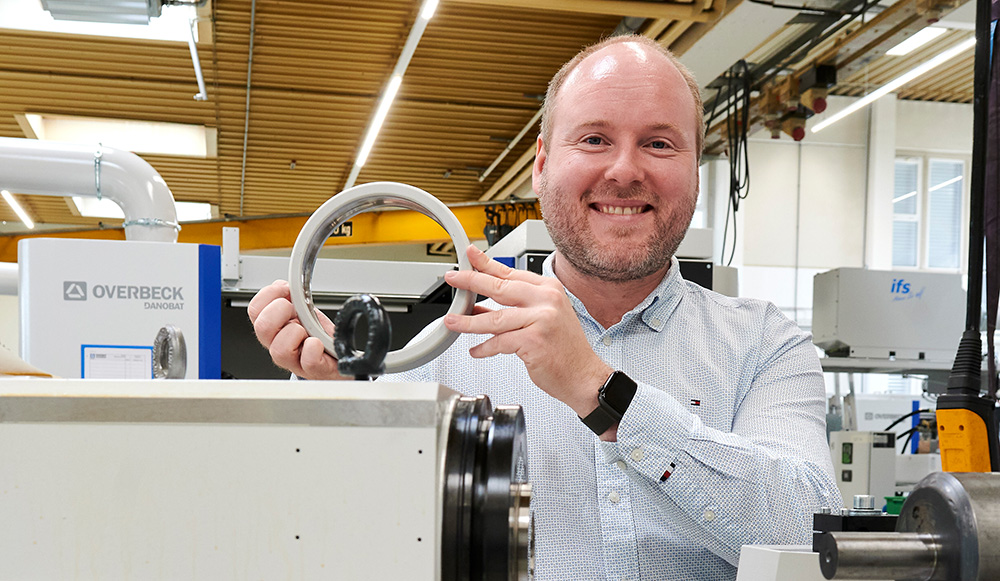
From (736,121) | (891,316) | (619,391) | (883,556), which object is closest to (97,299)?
(619,391)

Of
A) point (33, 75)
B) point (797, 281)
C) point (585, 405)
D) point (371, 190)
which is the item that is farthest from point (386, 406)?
point (797, 281)

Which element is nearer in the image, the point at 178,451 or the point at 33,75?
the point at 178,451

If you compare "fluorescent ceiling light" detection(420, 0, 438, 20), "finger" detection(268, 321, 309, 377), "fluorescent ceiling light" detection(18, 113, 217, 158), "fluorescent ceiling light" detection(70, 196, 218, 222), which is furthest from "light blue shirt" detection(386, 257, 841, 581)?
"fluorescent ceiling light" detection(70, 196, 218, 222)

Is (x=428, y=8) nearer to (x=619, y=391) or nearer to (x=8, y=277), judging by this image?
(x=8, y=277)

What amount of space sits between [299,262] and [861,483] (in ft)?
11.2

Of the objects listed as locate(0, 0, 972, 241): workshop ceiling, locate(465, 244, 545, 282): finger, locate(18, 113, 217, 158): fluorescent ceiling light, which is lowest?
locate(465, 244, 545, 282): finger

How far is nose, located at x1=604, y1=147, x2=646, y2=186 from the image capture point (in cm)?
119

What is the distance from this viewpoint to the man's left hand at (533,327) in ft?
2.44

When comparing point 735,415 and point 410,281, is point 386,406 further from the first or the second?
point 410,281

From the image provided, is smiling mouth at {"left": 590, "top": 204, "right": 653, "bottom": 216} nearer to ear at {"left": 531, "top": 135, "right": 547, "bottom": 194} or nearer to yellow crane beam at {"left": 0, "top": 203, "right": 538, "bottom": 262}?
ear at {"left": 531, "top": 135, "right": 547, "bottom": 194}

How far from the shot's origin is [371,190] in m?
0.71

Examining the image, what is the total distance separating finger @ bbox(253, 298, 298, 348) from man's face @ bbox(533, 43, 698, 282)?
507 millimetres

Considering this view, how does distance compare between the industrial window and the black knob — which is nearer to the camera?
the black knob

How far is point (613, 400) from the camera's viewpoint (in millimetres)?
909
